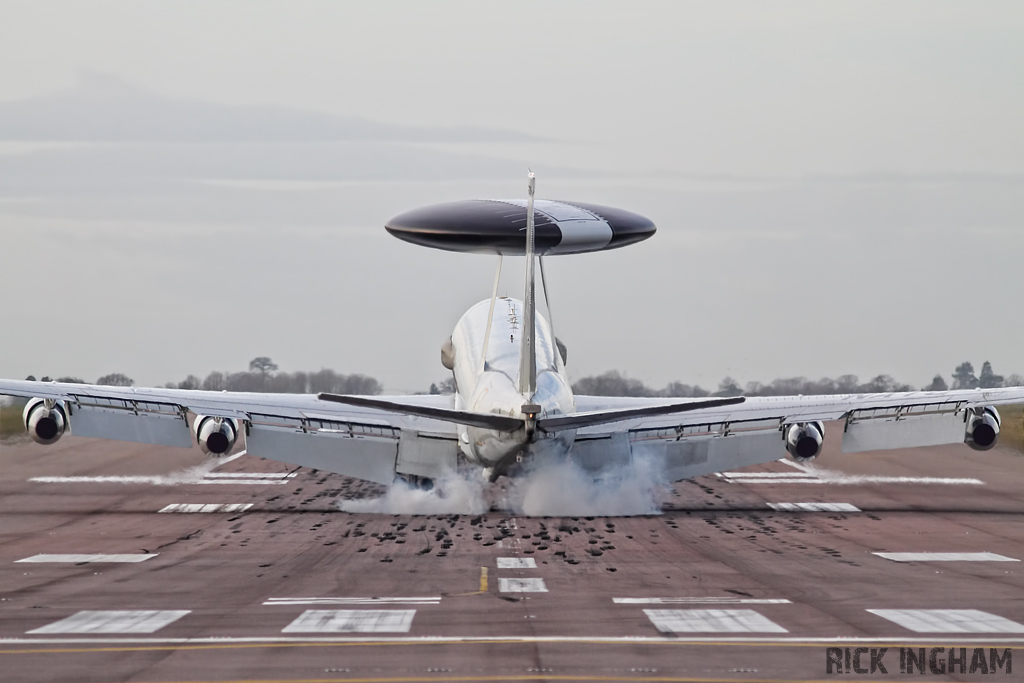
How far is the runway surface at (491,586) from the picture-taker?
18734 mm

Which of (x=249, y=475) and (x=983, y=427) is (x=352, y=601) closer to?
(x=983, y=427)

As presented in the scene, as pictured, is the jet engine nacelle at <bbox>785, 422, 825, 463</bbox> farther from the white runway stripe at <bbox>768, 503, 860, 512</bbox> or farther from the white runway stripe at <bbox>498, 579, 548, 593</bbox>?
the white runway stripe at <bbox>498, 579, 548, 593</bbox>

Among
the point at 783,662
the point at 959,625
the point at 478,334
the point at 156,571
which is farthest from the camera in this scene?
the point at 478,334

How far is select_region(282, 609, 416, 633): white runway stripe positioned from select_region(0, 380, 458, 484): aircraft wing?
14.4m

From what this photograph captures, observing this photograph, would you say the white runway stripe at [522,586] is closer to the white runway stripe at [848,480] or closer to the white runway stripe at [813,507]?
the white runway stripe at [813,507]

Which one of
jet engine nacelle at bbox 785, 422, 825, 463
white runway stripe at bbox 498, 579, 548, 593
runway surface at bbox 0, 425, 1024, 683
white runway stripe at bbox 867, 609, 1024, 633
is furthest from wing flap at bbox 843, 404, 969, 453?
white runway stripe at bbox 498, 579, 548, 593

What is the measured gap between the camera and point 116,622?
21672mm

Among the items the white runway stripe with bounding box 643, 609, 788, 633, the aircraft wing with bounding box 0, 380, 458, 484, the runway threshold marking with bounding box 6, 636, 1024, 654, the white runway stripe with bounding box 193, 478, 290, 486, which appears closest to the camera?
the runway threshold marking with bounding box 6, 636, 1024, 654

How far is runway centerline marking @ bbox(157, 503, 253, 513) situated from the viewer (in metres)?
40.0

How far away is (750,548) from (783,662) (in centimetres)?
1321

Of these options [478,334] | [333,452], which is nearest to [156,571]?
[333,452]

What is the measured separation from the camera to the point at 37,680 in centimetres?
1738

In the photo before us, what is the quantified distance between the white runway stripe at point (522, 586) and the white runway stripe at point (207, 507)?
1720 centimetres

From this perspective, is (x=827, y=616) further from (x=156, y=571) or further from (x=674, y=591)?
(x=156, y=571)
